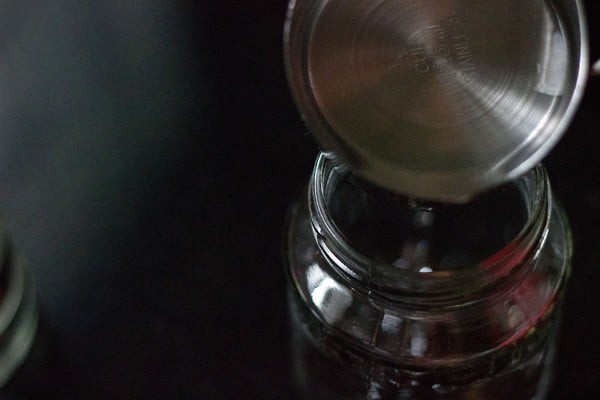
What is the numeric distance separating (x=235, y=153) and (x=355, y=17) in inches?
9.1

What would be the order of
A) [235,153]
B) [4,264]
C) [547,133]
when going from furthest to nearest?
[235,153], [4,264], [547,133]

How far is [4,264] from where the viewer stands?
0.79m

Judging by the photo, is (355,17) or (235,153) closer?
(355,17)

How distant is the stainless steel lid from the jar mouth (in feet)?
0.14

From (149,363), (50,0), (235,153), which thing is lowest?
(149,363)

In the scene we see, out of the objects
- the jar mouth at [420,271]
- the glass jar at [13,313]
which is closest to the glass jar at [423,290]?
the jar mouth at [420,271]

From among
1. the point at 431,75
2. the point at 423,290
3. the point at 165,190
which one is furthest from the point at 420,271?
the point at 165,190

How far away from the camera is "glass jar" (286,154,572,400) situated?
71 centimetres

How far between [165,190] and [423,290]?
11.3 inches

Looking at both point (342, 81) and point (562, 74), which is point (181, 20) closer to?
point (342, 81)

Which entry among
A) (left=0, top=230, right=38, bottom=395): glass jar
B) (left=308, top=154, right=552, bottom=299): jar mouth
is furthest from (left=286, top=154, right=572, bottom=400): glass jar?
(left=0, top=230, right=38, bottom=395): glass jar

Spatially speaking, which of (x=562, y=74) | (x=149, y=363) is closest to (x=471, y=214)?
(x=562, y=74)

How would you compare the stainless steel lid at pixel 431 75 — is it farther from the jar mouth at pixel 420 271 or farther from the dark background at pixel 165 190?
the dark background at pixel 165 190

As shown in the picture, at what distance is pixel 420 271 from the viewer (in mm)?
729
